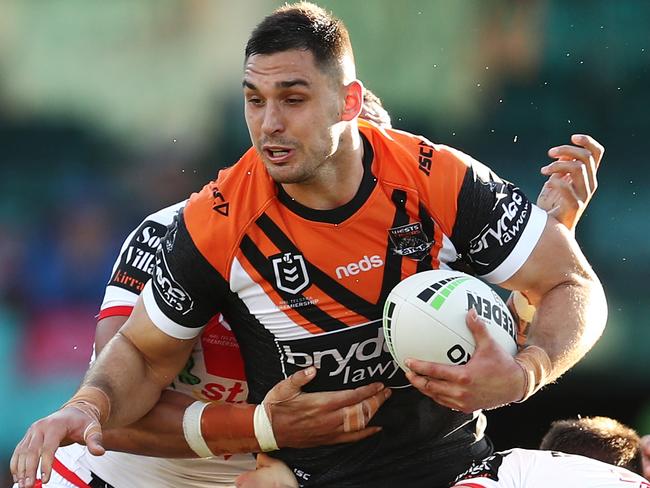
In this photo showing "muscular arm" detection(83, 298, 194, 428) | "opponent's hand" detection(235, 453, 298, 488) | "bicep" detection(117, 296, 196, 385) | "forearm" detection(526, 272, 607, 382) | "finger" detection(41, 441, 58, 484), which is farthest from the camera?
"opponent's hand" detection(235, 453, 298, 488)

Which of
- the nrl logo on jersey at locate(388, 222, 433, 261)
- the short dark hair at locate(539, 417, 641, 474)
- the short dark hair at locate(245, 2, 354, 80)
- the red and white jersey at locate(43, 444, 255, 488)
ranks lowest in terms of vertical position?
the red and white jersey at locate(43, 444, 255, 488)

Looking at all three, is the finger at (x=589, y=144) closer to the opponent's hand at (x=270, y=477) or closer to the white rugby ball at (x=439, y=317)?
the white rugby ball at (x=439, y=317)

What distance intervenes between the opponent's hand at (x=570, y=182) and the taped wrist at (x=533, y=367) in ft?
3.29

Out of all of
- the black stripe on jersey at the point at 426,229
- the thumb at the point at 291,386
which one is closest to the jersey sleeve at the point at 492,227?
the black stripe on jersey at the point at 426,229

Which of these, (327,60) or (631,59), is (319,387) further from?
(631,59)

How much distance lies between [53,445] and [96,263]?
566cm

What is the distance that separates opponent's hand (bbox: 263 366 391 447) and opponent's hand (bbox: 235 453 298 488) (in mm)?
198

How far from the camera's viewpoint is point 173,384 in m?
5.77

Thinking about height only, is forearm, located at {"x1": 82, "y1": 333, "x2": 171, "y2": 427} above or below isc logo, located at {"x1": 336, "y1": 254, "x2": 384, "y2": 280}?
below

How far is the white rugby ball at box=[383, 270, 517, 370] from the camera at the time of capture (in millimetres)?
4543

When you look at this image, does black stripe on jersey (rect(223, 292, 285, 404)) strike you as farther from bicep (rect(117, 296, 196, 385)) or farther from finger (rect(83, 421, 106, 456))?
finger (rect(83, 421, 106, 456))

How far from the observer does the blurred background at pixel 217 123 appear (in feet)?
31.2

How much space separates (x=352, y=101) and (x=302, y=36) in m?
0.36

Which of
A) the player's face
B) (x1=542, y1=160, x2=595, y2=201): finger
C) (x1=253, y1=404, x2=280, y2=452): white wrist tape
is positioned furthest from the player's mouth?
(x1=542, y1=160, x2=595, y2=201): finger
